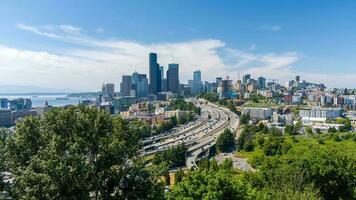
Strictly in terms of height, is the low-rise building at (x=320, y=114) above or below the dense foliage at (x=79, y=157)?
below

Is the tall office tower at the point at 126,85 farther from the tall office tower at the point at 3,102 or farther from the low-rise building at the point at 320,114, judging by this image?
the low-rise building at the point at 320,114

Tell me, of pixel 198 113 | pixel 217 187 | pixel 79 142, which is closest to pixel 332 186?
pixel 217 187

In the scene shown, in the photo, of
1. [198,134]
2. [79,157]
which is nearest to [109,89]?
[198,134]

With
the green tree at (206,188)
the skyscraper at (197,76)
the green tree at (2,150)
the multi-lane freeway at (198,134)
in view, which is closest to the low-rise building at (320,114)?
the multi-lane freeway at (198,134)

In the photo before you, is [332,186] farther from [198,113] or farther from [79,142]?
[198,113]

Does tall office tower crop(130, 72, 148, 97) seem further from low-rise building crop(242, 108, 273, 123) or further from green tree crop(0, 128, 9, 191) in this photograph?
green tree crop(0, 128, 9, 191)

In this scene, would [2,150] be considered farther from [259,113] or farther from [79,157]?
[259,113]
